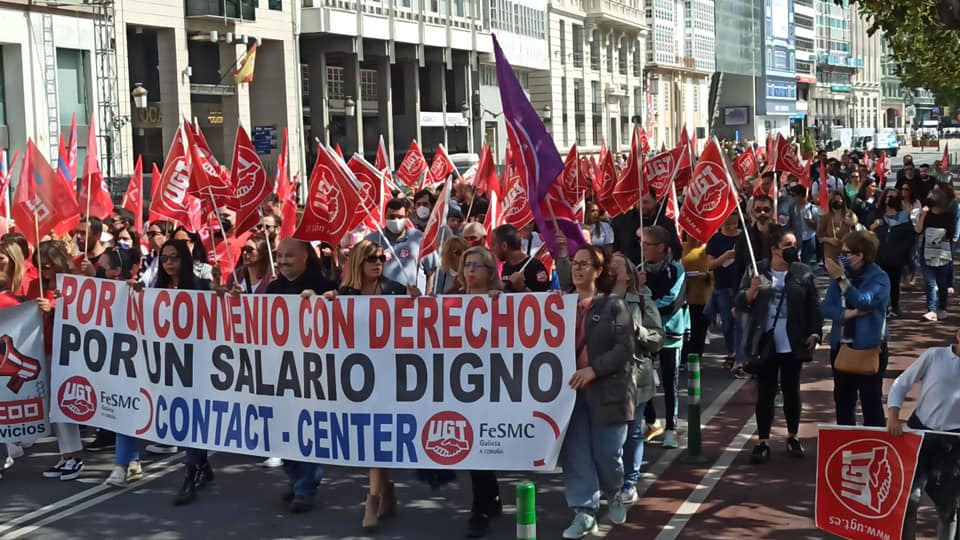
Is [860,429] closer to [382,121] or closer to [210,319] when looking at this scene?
[210,319]

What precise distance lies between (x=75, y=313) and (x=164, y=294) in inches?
35.6

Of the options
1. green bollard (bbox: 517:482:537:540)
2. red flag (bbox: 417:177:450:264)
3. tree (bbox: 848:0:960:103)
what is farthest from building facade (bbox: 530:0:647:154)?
green bollard (bbox: 517:482:537:540)

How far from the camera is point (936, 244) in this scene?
16125 mm

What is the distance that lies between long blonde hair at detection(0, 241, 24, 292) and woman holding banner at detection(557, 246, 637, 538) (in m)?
4.36

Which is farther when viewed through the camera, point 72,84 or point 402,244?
point 72,84

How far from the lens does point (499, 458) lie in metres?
7.41

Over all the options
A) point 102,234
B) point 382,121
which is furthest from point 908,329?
point 382,121

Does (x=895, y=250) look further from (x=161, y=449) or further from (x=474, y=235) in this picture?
(x=161, y=449)

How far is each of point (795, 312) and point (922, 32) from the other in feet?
53.8

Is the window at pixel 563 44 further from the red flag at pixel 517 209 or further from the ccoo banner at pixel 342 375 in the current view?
the ccoo banner at pixel 342 375

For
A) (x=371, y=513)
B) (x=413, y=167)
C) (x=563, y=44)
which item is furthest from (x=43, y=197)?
(x=563, y=44)

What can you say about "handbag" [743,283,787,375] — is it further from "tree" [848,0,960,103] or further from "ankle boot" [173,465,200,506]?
"tree" [848,0,960,103]

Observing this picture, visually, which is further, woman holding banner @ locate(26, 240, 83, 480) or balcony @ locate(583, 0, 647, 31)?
balcony @ locate(583, 0, 647, 31)

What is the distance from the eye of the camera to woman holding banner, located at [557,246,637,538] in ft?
23.5
